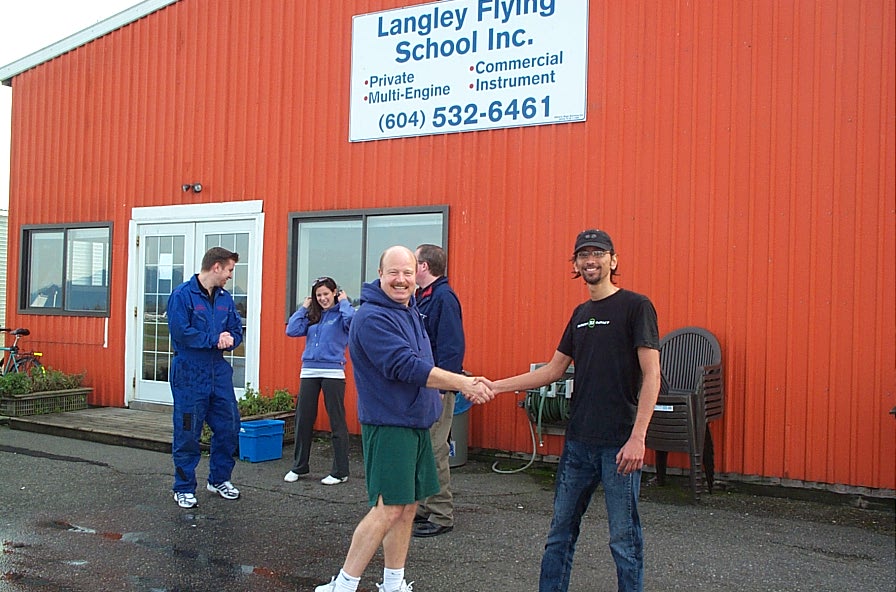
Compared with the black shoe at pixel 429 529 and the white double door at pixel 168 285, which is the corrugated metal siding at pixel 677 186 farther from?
the black shoe at pixel 429 529

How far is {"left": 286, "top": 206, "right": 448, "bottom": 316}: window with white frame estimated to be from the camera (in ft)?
30.7

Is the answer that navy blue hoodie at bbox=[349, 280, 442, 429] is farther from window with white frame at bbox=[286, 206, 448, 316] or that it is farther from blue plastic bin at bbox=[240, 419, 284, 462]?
window with white frame at bbox=[286, 206, 448, 316]

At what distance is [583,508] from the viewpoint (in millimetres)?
4312

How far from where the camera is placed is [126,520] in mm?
6391

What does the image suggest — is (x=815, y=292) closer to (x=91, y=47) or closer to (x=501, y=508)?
(x=501, y=508)

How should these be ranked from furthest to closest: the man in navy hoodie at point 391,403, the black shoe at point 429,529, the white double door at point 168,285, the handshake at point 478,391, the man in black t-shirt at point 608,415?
the white double door at point 168,285 → the black shoe at point 429,529 → the handshake at point 478,391 → the man in navy hoodie at point 391,403 → the man in black t-shirt at point 608,415

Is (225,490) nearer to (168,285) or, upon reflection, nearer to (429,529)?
(429,529)

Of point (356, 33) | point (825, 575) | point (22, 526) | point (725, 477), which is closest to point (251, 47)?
point (356, 33)

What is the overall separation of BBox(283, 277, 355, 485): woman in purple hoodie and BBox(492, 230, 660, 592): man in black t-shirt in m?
3.57

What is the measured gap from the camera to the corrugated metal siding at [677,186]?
7.17 meters

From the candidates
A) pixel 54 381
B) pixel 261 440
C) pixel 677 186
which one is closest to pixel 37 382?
pixel 54 381

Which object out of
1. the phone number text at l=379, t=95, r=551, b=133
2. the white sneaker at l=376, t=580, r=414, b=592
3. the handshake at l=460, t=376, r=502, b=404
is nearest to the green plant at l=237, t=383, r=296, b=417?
the phone number text at l=379, t=95, r=551, b=133

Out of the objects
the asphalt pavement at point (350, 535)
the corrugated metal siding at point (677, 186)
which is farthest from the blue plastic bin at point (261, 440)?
the corrugated metal siding at point (677, 186)

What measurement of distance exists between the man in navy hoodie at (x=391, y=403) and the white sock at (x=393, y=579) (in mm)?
197
